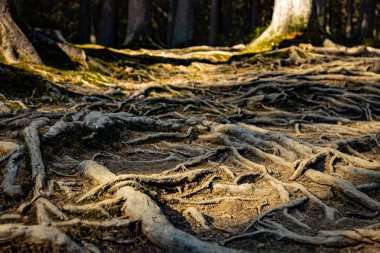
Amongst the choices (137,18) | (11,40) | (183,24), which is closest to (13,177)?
(11,40)

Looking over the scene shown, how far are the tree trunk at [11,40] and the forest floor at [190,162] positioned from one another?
0.40m

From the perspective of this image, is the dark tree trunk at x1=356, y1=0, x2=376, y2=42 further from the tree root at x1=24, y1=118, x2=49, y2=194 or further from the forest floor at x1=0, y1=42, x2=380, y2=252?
the tree root at x1=24, y1=118, x2=49, y2=194

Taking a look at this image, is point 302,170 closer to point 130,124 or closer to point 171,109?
point 130,124

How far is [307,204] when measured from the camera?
171 inches

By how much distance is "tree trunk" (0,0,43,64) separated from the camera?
8.47 m

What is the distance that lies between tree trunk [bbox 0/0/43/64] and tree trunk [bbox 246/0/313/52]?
6.67m

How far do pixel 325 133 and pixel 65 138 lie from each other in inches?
146

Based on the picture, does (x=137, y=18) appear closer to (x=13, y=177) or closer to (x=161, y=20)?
(x=13, y=177)

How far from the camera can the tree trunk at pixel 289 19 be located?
1230 centimetres

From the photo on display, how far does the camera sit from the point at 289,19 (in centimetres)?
1241

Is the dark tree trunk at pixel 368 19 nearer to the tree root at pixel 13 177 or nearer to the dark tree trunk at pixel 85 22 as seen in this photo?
the dark tree trunk at pixel 85 22

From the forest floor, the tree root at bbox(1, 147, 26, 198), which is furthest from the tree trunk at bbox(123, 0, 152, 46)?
the tree root at bbox(1, 147, 26, 198)

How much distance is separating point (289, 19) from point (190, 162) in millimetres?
8564

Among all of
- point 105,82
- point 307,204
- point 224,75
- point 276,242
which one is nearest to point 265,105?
point 224,75
